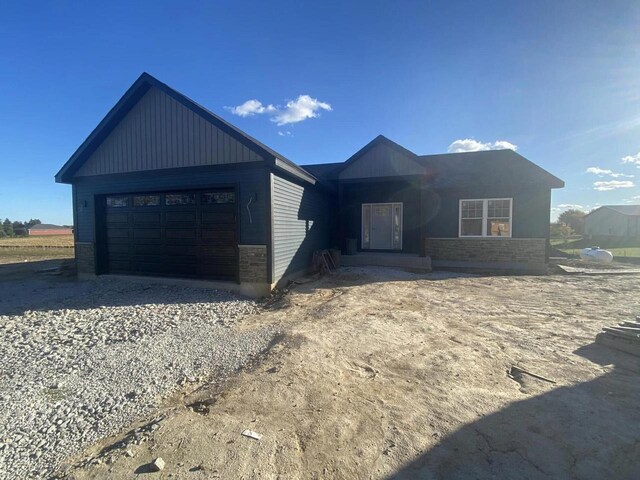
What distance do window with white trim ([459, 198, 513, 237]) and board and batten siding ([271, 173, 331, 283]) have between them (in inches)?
205

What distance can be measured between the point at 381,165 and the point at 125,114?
8.30m

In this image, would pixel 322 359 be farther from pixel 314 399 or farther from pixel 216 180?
pixel 216 180

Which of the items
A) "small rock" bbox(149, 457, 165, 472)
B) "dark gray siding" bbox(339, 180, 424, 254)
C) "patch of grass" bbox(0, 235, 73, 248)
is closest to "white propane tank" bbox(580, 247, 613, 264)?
"dark gray siding" bbox(339, 180, 424, 254)

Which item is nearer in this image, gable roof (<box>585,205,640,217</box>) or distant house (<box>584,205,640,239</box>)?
distant house (<box>584,205,640,239</box>)

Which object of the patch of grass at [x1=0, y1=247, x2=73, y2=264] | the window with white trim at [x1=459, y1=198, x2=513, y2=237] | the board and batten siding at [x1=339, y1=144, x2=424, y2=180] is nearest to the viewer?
the window with white trim at [x1=459, y1=198, x2=513, y2=237]

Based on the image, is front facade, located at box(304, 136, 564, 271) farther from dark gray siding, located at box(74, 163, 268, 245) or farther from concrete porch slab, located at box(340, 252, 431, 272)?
dark gray siding, located at box(74, 163, 268, 245)

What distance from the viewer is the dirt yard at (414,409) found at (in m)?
2.17

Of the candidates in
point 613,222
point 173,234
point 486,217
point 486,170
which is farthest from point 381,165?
point 613,222

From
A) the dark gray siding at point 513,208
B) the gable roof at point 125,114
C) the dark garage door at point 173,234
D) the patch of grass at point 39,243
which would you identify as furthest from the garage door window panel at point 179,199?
the patch of grass at point 39,243

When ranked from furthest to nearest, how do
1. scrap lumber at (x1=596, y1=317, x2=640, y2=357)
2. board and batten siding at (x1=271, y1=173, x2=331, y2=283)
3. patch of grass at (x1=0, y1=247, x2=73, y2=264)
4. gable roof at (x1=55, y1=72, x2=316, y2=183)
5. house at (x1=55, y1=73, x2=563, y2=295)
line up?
patch of grass at (x1=0, y1=247, x2=73, y2=264)
board and batten siding at (x1=271, y1=173, x2=331, y2=283)
house at (x1=55, y1=73, x2=563, y2=295)
gable roof at (x1=55, y1=72, x2=316, y2=183)
scrap lumber at (x1=596, y1=317, x2=640, y2=357)

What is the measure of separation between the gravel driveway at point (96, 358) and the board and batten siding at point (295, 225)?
169 centimetres

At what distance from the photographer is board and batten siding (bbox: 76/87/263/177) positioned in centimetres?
780

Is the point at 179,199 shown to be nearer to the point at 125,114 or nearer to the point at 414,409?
the point at 125,114

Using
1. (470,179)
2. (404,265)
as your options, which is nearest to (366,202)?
(404,265)
